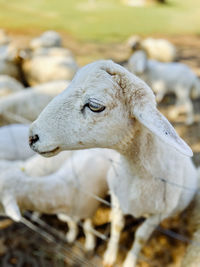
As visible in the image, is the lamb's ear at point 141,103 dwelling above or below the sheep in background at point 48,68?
above

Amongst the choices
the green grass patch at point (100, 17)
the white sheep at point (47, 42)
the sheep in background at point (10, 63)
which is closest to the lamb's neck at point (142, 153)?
the sheep in background at point (10, 63)

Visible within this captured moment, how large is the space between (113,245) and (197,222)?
81 centimetres

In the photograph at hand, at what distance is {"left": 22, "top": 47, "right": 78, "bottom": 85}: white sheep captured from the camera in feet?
15.9

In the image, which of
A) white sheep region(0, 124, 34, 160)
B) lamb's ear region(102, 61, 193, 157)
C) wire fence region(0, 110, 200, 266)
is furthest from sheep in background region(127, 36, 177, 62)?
lamb's ear region(102, 61, 193, 157)

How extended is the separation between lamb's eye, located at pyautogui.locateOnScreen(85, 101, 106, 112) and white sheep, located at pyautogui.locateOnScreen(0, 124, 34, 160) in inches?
72.7

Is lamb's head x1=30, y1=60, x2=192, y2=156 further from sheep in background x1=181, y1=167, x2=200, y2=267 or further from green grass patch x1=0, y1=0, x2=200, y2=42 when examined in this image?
green grass patch x1=0, y1=0, x2=200, y2=42

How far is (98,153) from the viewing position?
101 inches

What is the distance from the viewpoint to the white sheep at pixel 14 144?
2916mm

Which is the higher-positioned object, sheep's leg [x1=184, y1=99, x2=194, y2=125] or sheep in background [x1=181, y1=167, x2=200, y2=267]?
sheep's leg [x1=184, y1=99, x2=194, y2=125]

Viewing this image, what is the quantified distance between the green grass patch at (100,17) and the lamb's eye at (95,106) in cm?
726

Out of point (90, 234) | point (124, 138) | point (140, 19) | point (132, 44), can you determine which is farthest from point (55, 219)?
point (140, 19)

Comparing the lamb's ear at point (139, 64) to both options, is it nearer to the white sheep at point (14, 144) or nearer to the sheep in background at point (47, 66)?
the sheep in background at point (47, 66)

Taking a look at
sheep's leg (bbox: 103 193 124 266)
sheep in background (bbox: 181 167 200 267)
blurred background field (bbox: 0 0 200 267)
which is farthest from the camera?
blurred background field (bbox: 0 0 200 267)

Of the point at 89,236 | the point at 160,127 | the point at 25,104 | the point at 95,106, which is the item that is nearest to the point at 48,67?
the point at 25,104
